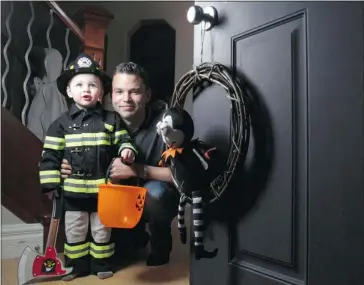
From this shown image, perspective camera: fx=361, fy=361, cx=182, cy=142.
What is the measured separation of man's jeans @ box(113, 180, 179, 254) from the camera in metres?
1.02

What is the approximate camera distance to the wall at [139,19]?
1.10 metres

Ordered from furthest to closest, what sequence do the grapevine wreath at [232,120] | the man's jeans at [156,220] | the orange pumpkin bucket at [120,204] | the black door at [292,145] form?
the man's jeans at [156,220] → the orange pumpkin bucket at [120,204] → the grapevine wreath at [232,120] → the black door at [292,145]

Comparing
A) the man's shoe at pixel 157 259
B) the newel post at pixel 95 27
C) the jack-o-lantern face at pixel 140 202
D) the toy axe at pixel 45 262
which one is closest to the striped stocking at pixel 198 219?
the jack-o-lantern face at pixel 140 202

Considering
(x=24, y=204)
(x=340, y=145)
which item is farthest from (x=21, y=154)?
(x=340, y=145)

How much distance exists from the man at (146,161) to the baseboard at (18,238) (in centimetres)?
22

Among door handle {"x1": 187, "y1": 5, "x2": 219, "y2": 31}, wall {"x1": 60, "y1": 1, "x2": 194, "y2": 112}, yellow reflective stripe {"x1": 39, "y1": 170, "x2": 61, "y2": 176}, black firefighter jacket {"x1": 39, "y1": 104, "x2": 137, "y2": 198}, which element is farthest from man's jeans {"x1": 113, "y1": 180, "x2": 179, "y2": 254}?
door handle {"x1": 187, "y1": 5, "x2": 219, "y2": 31}

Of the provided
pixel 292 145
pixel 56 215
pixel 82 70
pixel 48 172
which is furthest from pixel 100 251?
pixel 292 145

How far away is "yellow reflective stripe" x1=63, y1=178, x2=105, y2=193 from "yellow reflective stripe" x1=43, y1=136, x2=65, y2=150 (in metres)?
0.10

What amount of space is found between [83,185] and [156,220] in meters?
0.24

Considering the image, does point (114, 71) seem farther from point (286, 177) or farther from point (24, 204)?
point (286, 177)

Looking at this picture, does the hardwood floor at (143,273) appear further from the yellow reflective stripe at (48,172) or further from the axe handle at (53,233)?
the yellow reflective stripe at (48,172)

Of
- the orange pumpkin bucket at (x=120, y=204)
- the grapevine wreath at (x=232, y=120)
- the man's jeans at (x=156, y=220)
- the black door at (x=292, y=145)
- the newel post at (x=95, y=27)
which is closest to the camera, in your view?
the black door at (x=292, y=145)

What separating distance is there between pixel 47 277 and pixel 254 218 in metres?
0.59

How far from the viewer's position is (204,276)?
3.00ft
